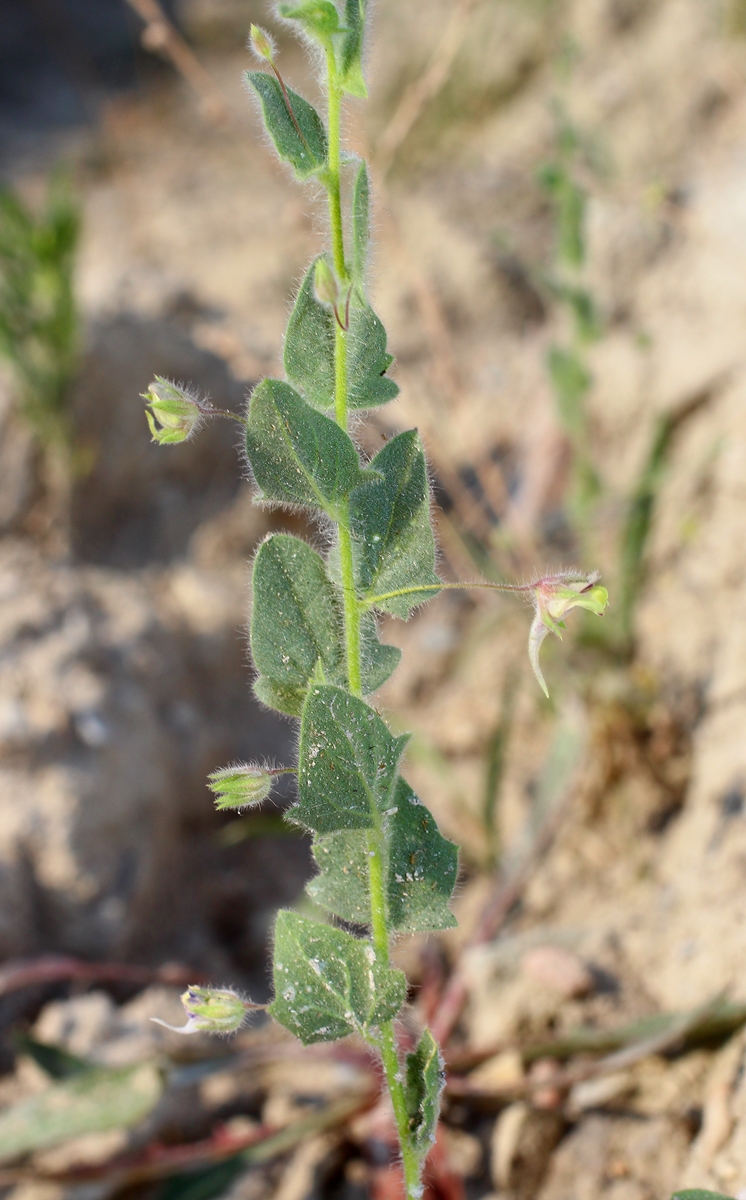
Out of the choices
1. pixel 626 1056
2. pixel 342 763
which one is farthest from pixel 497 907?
pixel 342 763

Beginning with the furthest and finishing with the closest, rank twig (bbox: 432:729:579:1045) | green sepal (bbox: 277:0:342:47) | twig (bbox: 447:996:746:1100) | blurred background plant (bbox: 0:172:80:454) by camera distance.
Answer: blurred background plant (bbox: 0:172:80:454) < twig (bbox: 432:729:579:1045) < twig (bbox: 447:996:746:1100) < green sepal (bbox: 277:0:342:47)

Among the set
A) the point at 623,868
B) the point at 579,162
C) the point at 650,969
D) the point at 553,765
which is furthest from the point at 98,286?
the point at 650,969

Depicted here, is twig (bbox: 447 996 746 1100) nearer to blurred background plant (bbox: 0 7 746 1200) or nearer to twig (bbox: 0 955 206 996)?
blurred background plant (bbox: 0 7 746 1200)

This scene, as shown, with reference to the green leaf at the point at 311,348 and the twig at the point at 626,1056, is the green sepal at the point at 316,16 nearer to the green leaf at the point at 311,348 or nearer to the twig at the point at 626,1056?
the green leaf at the point at 311,348

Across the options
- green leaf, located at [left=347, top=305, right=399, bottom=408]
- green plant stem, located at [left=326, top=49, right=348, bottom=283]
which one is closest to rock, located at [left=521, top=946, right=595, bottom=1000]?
green leaf, located at [left=347, top=305, right=399, bottom=408]

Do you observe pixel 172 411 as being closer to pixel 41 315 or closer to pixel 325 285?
pixel 325 285

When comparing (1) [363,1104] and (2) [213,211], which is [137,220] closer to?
(2) [213,211]

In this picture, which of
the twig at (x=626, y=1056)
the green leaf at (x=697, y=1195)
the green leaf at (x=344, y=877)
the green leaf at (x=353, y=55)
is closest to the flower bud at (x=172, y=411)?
the green leaf at (x=353, y=55)
